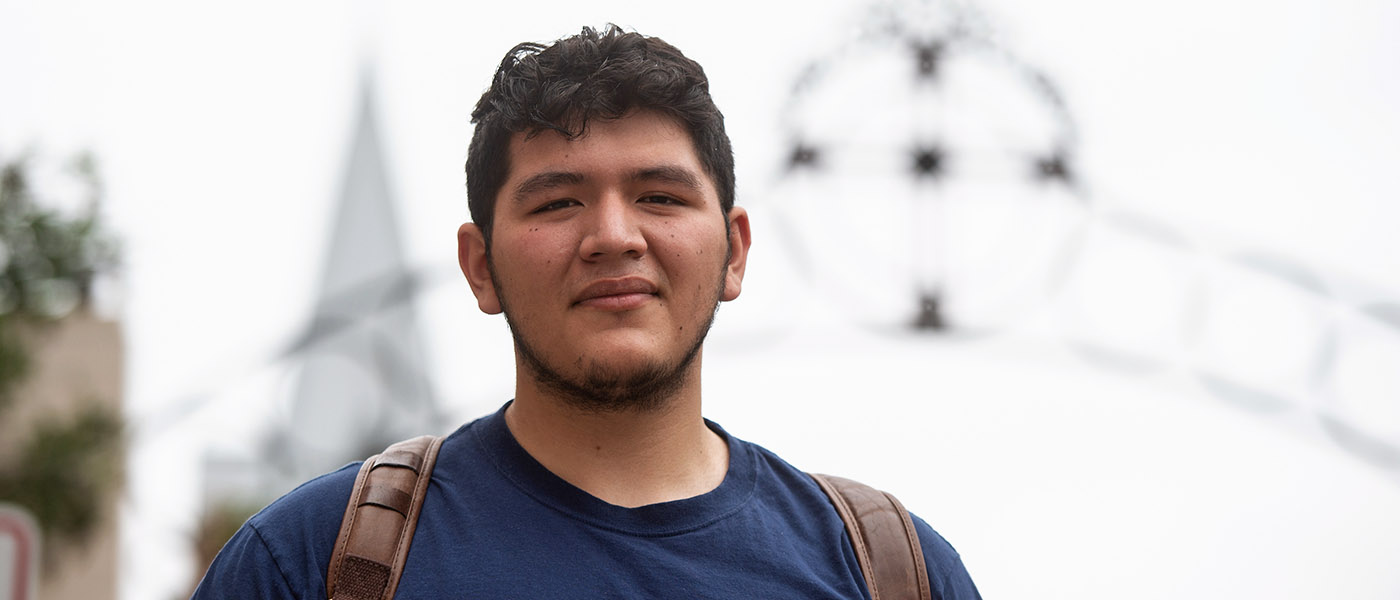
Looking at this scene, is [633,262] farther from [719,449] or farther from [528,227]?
[719,449]

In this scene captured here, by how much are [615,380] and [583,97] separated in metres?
0.51

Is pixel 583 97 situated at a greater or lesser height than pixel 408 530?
greater

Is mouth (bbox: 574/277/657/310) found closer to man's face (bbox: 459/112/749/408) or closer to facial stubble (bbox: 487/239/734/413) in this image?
man's face (bbox: 459/112/749/408)

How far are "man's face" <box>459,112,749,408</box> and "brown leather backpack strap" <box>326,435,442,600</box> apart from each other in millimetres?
281

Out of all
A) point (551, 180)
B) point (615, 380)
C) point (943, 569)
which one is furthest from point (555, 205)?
point (943, 569)

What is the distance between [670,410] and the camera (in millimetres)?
2529

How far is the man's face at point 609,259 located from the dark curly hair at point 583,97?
0.03 metres

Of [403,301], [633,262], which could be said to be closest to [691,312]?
[633,262]

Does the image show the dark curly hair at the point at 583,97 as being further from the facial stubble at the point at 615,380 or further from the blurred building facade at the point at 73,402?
the blurred building facade at the point at 73,402

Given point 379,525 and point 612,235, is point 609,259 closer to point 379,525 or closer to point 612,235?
point 612,235

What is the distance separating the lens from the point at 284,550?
2229mm

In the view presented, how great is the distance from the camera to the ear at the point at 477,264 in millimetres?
2584

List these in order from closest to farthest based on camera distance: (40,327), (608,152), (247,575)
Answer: (247,575) < (608,152) < (40,327)

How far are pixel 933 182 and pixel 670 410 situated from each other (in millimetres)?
4375
